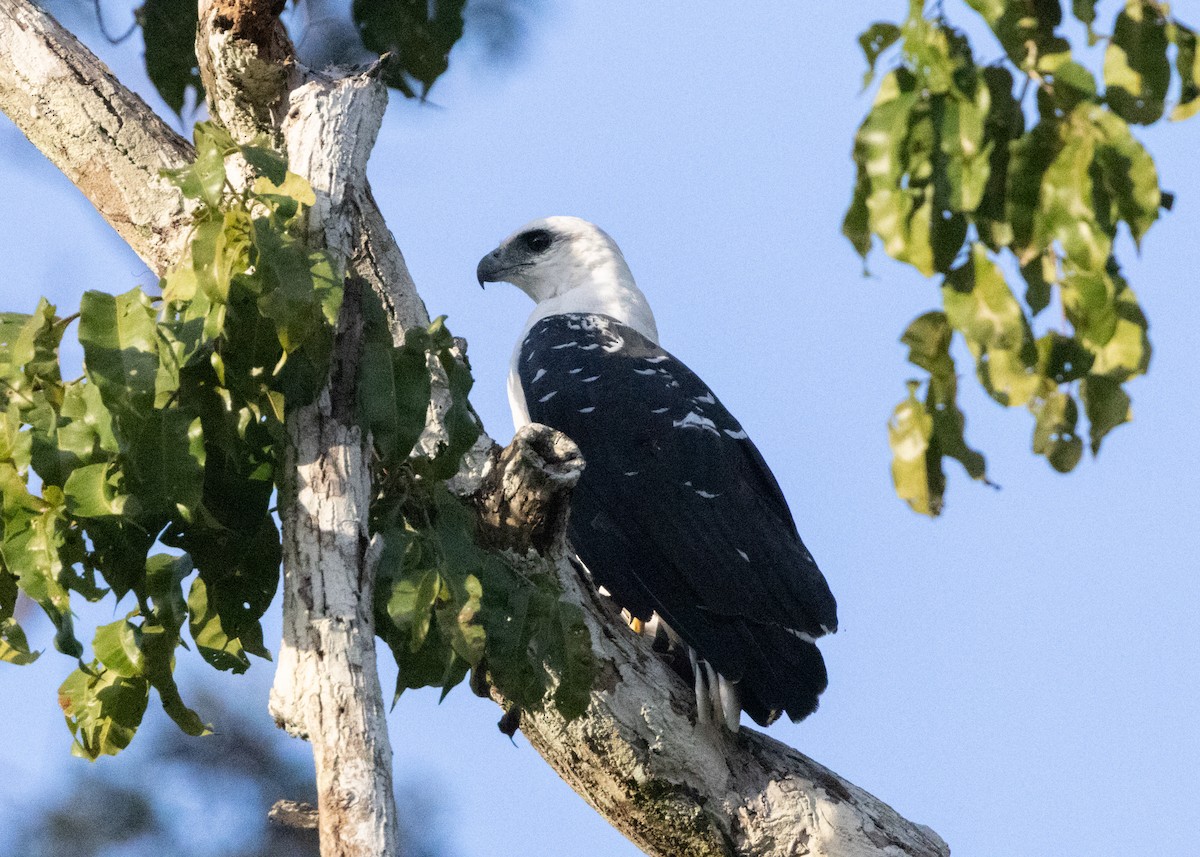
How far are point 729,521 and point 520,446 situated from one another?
3.43 feet

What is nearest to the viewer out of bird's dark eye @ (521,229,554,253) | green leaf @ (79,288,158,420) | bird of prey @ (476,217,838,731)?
green leaf @ (79,288,158,420)

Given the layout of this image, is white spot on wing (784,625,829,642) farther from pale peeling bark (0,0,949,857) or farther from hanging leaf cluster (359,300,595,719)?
hanging leaf cluster (359,300,595,719)

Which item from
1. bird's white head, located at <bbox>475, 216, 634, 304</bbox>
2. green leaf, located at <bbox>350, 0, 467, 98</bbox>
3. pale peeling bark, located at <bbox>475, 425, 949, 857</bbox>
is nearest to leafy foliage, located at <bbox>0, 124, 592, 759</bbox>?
pale peeling bark, located at <bbox>475, 425, 949, 857</bbox>

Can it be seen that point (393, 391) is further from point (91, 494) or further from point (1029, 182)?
point (1029, 182)

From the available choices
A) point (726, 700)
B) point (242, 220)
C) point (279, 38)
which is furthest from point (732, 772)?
point (279, 38)

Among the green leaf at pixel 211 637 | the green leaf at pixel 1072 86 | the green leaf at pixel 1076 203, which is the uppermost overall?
the green leaf at pixel 1072 86

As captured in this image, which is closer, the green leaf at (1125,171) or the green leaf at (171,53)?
the green leaf at (1125,171)

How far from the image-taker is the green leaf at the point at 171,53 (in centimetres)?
474

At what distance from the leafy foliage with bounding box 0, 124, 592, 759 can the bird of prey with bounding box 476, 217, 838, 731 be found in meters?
0.84

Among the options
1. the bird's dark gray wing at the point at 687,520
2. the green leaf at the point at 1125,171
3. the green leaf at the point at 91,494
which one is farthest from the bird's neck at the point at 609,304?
the green leaf at the point at 1125,171

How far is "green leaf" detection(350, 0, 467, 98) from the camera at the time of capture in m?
4.78

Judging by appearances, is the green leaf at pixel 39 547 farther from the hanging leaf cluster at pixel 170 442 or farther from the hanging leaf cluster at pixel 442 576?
the hanging leaf cluster at pixel 442 576

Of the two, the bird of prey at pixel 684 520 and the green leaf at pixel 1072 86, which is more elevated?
the bird of prey at pixel 684 520

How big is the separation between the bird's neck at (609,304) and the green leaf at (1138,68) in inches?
145
